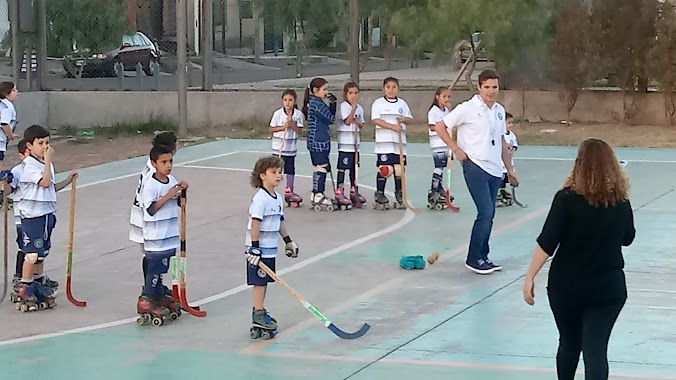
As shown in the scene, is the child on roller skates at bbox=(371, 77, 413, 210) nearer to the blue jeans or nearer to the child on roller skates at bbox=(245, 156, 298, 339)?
the blue jeans

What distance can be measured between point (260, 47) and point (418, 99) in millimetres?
7159

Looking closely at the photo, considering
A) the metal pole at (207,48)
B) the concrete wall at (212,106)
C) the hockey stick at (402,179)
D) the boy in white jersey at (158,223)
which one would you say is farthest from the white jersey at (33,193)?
the metal pole at (207,48)

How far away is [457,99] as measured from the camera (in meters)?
26.1

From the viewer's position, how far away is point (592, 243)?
6219 millimetres

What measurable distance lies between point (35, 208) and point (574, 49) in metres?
17.6

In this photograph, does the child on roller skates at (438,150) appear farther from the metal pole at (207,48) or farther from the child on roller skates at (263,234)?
the metal pole at (207,48)

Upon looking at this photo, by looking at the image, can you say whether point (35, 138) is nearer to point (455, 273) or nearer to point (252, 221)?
point (252, 221)

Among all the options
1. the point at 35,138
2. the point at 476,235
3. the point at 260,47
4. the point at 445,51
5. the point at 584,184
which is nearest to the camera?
the point at 584,184

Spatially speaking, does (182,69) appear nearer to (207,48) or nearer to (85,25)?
(207,48)

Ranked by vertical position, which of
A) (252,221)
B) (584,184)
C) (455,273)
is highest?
(584,184)

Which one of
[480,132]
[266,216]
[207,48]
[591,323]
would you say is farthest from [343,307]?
[207,48]

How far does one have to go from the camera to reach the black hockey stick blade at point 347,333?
8294 millimetres

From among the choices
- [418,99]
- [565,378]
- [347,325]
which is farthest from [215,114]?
[565,378]

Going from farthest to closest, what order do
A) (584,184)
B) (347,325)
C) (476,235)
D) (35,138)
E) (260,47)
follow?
(260,47) → (476,235) → (35,138) → (347,325) → (584,184)
